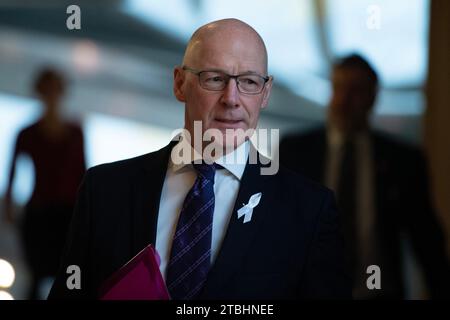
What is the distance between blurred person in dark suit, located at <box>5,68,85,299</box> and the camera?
3.68 m

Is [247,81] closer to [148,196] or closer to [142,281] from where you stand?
[148,196]

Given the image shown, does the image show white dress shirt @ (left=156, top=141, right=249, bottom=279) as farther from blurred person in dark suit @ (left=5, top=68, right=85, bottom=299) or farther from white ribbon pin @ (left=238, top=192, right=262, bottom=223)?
blurred person in dark suit @ (left=5, top=68, right=85, bottom=299)

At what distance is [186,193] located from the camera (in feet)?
5.36

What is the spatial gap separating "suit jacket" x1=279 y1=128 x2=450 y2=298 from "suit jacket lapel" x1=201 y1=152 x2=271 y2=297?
4.36ft

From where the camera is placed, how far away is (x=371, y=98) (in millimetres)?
3426

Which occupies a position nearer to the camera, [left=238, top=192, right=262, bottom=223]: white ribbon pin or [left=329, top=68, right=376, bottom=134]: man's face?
[left=238, top=192, right=262, bottom=223]: white ribbon pin

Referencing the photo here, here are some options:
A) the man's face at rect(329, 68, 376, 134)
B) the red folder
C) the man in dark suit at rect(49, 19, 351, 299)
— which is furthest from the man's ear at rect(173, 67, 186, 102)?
the man's face at rect(329, 68, 376, 134)

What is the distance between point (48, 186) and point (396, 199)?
4.86ft

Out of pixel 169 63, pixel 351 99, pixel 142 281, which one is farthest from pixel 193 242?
pixel 169 63

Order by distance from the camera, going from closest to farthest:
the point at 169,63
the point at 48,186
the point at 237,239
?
the point at 237,239 → the point at 48,186 → the point at 169,63

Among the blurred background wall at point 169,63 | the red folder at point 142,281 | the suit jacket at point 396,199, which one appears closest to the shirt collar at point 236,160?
the red folder at point 142,281

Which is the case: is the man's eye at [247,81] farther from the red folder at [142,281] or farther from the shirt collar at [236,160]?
the red folder at [142,281]

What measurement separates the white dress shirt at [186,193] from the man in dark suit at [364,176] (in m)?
1.42
